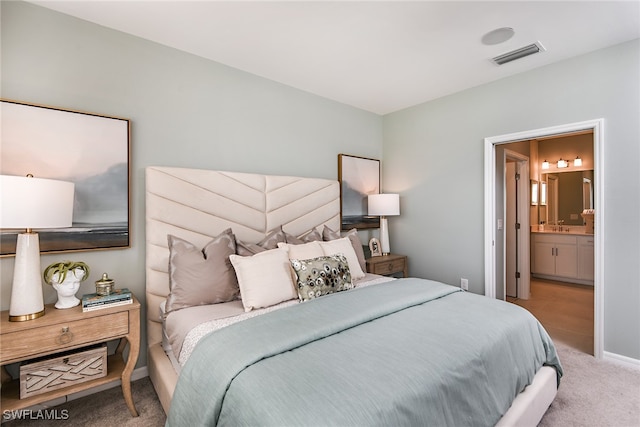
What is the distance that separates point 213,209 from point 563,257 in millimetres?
5780

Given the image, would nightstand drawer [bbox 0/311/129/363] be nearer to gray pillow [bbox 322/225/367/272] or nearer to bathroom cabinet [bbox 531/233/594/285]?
gray pillow [bbox 322/225/367/272]

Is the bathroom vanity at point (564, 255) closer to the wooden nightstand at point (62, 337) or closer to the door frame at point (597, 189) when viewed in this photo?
the door frame at point (597, 189)

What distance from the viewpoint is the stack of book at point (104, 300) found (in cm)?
184

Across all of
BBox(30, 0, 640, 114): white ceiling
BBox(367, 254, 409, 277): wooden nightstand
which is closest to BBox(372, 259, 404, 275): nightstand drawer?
BBox(367, 254, 409, 277): wooden nightstand

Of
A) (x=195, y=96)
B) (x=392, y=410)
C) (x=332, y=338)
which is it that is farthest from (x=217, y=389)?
(x=195, y=96)

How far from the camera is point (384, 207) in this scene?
387cm

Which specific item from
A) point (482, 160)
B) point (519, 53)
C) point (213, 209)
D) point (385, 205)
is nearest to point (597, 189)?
point (482, 160)

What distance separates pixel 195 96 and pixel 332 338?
235 centimetres

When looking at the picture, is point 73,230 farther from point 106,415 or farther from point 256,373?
point 256,373

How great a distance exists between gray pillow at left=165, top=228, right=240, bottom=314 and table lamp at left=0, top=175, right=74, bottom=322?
0.67 m

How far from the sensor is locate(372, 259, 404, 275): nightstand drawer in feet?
11.7

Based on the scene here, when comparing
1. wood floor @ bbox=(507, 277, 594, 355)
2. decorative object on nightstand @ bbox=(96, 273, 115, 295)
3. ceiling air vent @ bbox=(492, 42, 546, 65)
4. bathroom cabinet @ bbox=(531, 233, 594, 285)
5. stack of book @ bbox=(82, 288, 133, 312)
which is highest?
ceiling air vent @ bbox=(492, 42, 546, 65)

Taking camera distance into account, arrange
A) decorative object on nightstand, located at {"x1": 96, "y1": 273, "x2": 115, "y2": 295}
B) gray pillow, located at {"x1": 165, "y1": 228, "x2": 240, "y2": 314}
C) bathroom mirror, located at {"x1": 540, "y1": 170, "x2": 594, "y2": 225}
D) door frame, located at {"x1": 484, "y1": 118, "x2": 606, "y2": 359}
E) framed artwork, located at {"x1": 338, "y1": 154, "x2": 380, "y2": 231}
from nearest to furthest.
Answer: decorative object on nightstand, located at {"x1": 96, "y1": 273, "x2": 115, "y2": 295} < gray pillow, located at {"x1": 165, "y1": 228, "x2": 240, "y2": 314} < door frame, located at {"x1": 484, "y1": 118, "x2": 606, "y2": 359} < framed artwork, located at {"x1": 338, "y1": 154, "x2": 380, "y2": 231} < bathroom mirror, located at {"x1": 540, "y1": 170, "x2": 594, "y2": 225}

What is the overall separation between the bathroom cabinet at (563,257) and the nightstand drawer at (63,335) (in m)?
6.33
